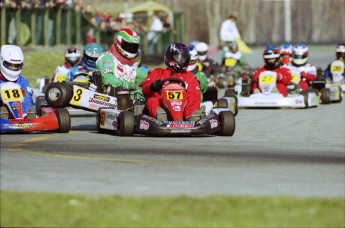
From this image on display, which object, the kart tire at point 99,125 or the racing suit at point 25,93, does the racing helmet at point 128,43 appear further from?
the racing suit at point 25,93

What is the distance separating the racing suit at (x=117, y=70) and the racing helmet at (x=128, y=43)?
116mm

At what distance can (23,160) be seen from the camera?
40.0 feet

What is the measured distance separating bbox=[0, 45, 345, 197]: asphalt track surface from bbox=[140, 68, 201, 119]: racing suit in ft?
1.52

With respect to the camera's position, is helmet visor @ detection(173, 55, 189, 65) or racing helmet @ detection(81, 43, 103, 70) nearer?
helmet visor @ detection(173, 55, 189, 65)

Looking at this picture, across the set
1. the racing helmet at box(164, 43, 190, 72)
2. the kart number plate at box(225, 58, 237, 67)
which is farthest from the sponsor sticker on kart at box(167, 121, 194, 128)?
the kart number plate at box(225, 58, 237, 67)

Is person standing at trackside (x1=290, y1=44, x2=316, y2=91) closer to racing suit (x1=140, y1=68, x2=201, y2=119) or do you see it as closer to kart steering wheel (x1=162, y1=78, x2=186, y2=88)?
racing suit (x1=140, y1=68, x2=201, y2=119)

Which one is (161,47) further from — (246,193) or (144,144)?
(246,193)

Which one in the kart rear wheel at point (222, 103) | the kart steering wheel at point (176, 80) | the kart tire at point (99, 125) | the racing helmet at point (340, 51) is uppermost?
the racing helmet at point (340, 51)

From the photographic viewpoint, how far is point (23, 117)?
51.1 ft

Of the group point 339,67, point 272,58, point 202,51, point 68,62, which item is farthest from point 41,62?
point 272,58

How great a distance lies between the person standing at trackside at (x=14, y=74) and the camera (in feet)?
51.2

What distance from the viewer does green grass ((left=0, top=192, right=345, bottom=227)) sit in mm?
8906

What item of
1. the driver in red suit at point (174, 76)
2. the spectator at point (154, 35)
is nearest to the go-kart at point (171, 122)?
the driver in red suit at point (174, 76)

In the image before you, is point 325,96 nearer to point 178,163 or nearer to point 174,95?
point 174,95
